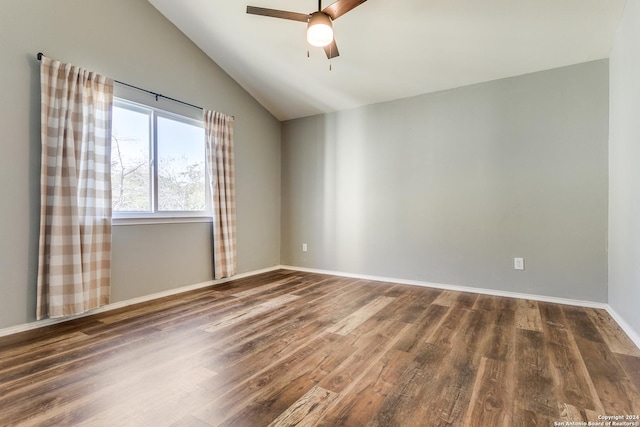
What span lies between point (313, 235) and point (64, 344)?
9.92 feet

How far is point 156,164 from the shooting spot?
3211 millimetres

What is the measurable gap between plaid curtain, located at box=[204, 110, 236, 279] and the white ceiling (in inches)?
30.9

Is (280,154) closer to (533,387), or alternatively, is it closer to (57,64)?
(57,64)

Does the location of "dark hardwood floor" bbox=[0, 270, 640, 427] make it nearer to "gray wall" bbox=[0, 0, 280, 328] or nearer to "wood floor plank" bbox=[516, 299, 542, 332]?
"wood floor plank" bbox=[516, 299, 542, 332]

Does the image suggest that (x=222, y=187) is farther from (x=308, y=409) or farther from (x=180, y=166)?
(x=308, y=409)

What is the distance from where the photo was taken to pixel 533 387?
1536mm

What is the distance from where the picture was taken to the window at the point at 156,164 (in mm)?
2926

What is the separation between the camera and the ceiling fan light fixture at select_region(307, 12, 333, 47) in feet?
6.81

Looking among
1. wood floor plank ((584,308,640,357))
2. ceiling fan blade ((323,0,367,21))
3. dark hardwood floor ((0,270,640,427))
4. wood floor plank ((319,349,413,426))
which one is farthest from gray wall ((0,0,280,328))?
wood floor plank ((584,308,640,357))

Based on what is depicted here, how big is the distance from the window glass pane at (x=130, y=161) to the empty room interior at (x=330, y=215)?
22 millimetres

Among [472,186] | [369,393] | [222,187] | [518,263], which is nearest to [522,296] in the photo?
[518,263]

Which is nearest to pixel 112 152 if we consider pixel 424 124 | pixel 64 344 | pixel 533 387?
pixel 64 344

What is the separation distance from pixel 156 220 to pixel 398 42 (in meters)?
3.01

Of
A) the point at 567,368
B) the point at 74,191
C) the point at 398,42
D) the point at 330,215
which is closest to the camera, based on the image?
the point at 567,368
